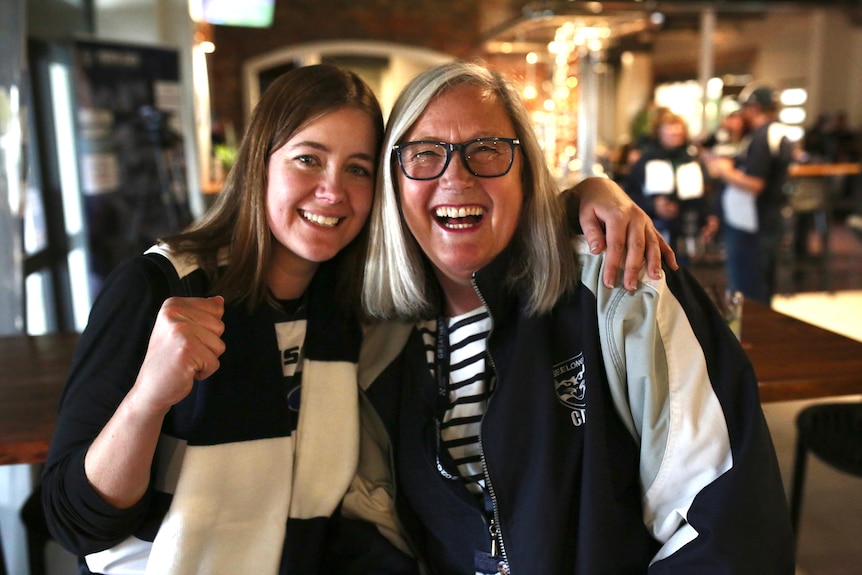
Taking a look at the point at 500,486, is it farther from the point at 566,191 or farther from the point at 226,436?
the point at 566,191

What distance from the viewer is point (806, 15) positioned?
341 inches

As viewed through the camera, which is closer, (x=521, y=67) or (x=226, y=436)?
(x=226, y=436)

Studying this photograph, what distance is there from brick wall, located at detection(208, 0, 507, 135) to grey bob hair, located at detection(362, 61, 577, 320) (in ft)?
23.7

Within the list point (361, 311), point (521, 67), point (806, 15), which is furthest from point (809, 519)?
point (806, 15)

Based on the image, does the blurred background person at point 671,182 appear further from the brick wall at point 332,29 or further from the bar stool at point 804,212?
the brick wall at point 332,29

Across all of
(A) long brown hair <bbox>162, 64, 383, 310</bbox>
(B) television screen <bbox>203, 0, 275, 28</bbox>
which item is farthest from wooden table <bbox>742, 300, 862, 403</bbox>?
(B) television screen <bbox>203, 0, 275, 28</bbox>

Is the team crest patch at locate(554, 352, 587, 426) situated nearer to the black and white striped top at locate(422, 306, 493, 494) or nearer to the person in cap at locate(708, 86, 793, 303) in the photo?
the black and white striped top at locate(422, 306, 493, 494)

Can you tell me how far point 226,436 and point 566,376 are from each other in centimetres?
58

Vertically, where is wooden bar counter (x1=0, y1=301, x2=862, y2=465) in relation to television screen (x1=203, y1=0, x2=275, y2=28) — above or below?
Answer: below

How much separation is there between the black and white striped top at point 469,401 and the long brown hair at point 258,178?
0.38m

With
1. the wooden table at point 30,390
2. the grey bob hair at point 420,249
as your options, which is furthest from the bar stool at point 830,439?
the wooden table at point 30,390

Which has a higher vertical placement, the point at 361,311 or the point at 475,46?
the point at 475,46

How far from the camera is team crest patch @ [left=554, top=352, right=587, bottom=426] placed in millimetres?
1196

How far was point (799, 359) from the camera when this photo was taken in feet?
5.10
